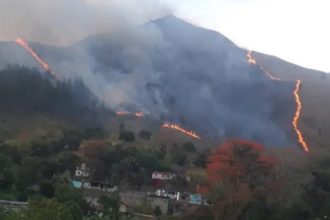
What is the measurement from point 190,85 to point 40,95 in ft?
123

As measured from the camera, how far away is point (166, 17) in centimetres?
12988

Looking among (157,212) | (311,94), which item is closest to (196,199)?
(157,212)

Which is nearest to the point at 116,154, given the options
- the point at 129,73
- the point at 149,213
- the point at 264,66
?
the point at 149,213

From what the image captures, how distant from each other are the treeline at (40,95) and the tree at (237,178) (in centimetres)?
4181

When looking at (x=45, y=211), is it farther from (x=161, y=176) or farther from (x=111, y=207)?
(x=161, y=176)

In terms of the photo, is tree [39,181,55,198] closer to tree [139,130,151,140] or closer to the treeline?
tree [139,130,151,140]

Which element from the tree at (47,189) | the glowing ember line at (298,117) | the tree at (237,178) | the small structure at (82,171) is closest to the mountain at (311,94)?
the glowing ember line at (298,117)

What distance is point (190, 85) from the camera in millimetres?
107125

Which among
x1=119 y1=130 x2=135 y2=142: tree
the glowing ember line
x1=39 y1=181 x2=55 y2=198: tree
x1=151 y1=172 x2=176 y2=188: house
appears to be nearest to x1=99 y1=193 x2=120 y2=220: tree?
x1=39 y1=181 x2=55 y2=198: tree

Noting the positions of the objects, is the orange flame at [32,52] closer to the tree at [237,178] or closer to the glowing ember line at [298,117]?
the glowing ember line at [298,117]

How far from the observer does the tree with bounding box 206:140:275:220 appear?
34.2 meters

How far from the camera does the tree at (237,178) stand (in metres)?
34.2

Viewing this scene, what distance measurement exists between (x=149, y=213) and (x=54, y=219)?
2528 centimetres

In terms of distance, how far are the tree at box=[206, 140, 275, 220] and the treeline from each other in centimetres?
4181
